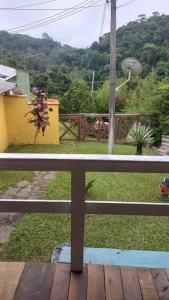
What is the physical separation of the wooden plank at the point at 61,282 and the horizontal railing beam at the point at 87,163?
0.64 metres

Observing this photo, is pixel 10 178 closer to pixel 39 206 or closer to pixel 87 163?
pixel 39 206

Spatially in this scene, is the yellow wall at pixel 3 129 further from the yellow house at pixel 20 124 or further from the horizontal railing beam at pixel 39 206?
the horizontal railing beam at pixel 39 206

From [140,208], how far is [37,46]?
1664cm

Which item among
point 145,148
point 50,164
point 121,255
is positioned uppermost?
point 50,164

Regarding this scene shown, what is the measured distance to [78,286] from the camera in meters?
1.63

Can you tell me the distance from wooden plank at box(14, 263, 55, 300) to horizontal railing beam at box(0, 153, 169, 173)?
2.11 ft

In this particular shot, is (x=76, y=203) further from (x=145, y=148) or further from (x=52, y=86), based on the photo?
(x=52, y=86)

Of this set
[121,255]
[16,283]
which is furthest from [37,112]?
[16,283]

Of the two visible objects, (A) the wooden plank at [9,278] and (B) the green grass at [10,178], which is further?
(B) the green grass at [10,178]

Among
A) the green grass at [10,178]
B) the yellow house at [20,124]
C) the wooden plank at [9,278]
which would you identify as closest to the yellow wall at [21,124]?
the yellow house at [20,124]

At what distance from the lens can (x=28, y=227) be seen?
11.2 ft

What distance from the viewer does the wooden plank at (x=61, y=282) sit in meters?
1.56

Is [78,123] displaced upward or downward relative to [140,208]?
downward

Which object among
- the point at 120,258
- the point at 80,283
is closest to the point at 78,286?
the point at 80,283
